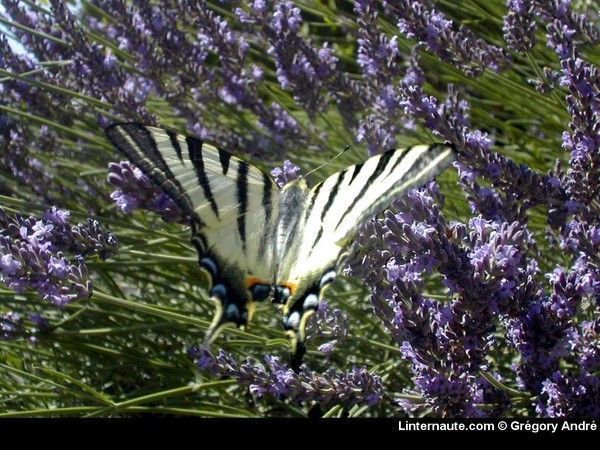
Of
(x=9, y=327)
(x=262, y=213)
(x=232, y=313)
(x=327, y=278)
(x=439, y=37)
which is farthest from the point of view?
(x=9, y=327)

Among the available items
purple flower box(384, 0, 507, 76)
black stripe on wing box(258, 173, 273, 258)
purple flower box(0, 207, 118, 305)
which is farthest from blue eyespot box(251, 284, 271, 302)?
purple flower box(384, 0, 507, 76)

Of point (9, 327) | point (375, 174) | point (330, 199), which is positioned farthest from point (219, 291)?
point (9, 327)

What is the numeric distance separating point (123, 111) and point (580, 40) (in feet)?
4.30

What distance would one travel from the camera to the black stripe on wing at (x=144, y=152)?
1864 mm

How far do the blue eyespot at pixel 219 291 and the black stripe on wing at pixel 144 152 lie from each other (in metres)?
0.21

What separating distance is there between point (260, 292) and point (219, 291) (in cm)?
9

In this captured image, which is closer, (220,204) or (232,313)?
(232,313)

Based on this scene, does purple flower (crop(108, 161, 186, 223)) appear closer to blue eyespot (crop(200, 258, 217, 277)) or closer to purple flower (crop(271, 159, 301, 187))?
blue eyespot (crop(200, 258, 217, 277))

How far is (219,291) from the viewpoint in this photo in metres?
1.95

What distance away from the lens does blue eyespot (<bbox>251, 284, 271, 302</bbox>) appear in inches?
76.8

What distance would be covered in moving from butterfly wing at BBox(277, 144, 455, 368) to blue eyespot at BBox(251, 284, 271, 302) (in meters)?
0.04

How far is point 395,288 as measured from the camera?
67.2 inches

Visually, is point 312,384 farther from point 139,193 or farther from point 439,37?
point 439,37

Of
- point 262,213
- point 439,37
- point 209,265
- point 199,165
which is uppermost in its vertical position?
point 439,37
